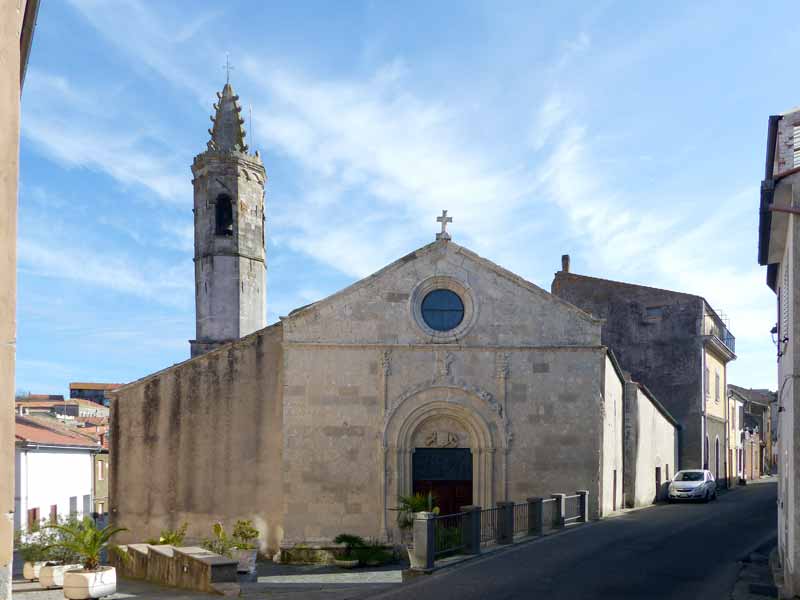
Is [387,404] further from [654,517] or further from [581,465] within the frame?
[654,517]

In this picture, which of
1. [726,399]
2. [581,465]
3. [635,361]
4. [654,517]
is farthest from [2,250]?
[726,399]

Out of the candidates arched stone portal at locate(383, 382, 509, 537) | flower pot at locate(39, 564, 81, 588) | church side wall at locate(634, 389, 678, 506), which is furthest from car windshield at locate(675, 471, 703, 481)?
flower pot at locate(39, 564, 81, 588)

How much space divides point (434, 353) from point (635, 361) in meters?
17.1

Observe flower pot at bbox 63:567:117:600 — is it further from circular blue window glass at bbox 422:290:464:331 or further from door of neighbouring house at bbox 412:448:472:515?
circular blue window glass at bbox 422:290:464:331

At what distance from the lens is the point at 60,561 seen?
55.1ft

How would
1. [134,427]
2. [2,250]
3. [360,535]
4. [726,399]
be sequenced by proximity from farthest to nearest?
[726,399] < [134,427] < [360,535] < [2,250]

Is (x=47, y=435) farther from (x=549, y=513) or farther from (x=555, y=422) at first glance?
(x=549, y=513)

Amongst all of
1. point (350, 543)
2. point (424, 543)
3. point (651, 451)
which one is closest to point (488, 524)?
point (424, 543)

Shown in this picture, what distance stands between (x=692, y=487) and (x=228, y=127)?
24.5 metres

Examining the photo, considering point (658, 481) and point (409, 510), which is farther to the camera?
point (658, 481)

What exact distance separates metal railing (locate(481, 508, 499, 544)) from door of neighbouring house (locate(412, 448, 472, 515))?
4946 millimetres

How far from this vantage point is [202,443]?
23.5 meters

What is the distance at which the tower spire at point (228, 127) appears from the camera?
3709 cm

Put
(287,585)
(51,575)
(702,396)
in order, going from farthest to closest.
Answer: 1. (702,396)
2. (287,585)
3. (51,575)
